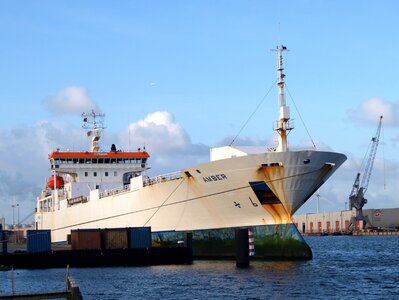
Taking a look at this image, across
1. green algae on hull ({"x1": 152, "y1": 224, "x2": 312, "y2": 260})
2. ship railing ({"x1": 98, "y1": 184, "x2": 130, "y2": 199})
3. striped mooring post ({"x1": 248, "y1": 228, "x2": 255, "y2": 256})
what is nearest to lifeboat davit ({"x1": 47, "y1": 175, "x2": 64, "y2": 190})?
ship railing ({"x1": 98, "y1": 184, "x2": 130, "y2": 199})

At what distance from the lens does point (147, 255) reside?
46906 millimetres

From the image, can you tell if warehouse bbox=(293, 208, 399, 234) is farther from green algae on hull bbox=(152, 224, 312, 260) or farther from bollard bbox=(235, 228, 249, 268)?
bollard bbox=(235, 228, 249, 268)

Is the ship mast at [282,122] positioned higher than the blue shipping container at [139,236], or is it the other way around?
the ship mast at [282,122]

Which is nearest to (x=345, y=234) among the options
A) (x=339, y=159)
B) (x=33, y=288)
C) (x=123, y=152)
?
(x=123, y=152)

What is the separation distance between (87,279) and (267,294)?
12079mm

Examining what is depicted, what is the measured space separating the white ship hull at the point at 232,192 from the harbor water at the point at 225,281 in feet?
9.56

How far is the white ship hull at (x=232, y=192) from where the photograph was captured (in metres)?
44.0

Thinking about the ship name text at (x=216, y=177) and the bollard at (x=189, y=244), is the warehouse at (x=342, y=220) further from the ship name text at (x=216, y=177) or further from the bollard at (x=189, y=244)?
the ship name text at (x=216, y=177)

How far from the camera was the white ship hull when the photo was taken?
44.0m

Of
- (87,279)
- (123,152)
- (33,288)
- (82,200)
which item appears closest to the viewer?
(33,288)

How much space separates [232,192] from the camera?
45.3 meters

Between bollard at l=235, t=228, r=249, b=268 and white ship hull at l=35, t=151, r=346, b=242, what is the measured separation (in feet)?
8.94

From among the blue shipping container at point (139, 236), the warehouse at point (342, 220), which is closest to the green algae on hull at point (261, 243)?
the blue shipping container at point (139, 236)

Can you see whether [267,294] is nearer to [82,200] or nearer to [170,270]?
[170,270]
